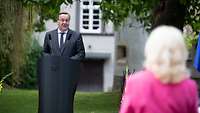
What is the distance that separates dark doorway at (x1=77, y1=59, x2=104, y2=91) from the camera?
124 feet

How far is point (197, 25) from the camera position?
20.8 m

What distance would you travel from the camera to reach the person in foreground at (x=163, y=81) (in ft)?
16.0

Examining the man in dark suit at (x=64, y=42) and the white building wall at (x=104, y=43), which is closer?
the man in dark suit at (x=64, y=42)

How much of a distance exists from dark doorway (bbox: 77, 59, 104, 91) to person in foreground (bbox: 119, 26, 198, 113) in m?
32.4

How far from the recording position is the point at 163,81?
193 inches

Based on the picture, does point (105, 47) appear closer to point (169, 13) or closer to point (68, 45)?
point (169, 13)

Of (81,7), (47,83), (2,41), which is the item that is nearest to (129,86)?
(47,83)

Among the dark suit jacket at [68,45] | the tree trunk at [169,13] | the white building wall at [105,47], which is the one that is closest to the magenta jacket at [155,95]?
the dark suit jacket at [68,45]

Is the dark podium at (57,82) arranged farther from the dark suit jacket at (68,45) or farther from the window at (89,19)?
the window at (89,19)

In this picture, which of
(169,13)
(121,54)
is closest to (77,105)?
(169,13)

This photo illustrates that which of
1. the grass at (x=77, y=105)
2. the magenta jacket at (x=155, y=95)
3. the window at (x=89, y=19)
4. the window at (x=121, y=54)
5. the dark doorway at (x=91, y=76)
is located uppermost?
the magenta jacket at (x=155, y=95)

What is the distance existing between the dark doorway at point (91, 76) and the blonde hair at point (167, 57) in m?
32.5

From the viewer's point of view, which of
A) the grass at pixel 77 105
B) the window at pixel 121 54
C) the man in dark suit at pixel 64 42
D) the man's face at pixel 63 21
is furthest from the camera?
the window at pixel 121 54

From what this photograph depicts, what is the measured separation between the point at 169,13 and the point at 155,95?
13.0 metres
